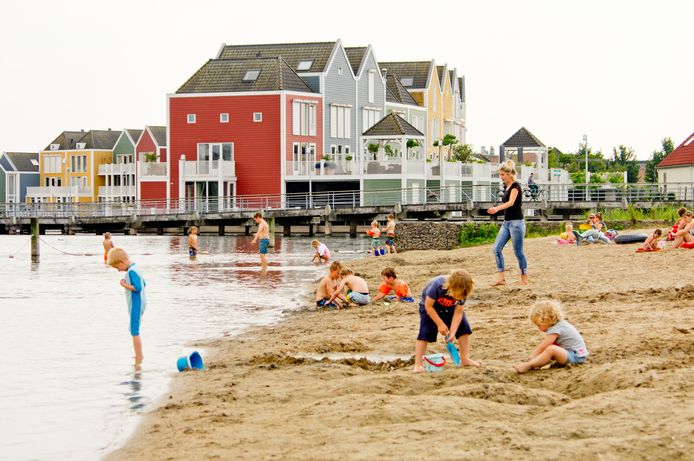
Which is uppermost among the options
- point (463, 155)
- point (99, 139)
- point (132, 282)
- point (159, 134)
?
point (99, 139)

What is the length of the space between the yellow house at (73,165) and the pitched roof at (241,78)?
1613 inches

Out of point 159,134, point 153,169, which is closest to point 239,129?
point 153,169

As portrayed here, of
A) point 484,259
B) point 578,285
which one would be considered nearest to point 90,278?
point 484,259

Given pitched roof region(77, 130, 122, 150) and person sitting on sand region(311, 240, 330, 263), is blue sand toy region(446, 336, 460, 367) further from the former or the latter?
pitched roof region(77, 130, 122, 150)

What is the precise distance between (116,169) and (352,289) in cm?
9161

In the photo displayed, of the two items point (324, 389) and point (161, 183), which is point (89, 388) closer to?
point (324, 389)

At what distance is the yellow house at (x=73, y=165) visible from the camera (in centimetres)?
11238

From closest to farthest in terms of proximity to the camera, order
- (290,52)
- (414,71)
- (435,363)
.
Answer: (435,363) → (290,52) → (414,71)

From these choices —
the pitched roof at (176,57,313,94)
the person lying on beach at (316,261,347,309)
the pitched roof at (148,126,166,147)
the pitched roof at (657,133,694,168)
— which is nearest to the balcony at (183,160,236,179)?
the pitched roof at (176,57,313,94)

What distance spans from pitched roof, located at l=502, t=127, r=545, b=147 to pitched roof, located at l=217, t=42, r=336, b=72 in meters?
14.7

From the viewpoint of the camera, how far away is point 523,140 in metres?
81.9

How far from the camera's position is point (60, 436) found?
996cm

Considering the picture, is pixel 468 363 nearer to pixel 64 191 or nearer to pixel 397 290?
pixel 397 290

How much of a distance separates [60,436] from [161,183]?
218 feet
